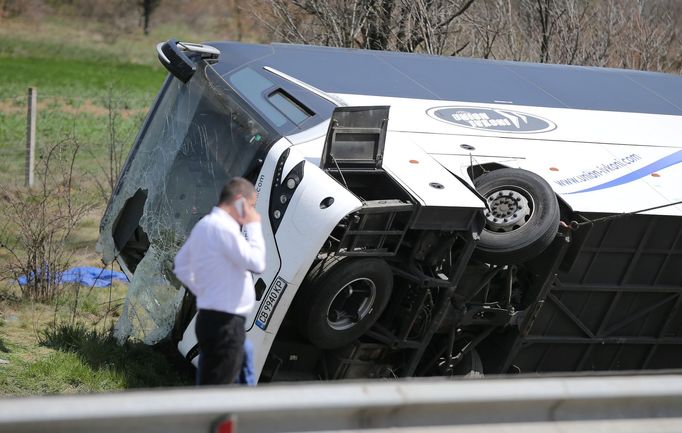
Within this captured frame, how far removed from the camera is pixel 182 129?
8719 mm

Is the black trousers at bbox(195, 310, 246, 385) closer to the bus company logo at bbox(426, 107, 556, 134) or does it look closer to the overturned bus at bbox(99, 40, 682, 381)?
the overturned bus at bbox(99, 40, 682, 381)

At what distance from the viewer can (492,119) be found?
839cm

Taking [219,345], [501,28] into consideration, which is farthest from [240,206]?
[501,28]

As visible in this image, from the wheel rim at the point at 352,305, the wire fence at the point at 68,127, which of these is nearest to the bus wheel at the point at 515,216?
the wheel rim at the point at 352,305

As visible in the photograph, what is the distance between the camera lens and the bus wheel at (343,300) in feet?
22.4

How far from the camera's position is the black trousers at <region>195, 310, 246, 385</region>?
18.3 ft

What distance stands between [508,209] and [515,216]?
0.07 meters

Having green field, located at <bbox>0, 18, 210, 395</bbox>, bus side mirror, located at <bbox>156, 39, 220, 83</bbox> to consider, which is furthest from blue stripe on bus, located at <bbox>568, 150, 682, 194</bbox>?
green field, located at <bbox>0, 18, 210, 395</bbox>

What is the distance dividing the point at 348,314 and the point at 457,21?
9.25 metres

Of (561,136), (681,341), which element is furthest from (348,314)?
(681,341)

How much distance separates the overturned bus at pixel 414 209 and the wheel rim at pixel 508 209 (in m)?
0.01

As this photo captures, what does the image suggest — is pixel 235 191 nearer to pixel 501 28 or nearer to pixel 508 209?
pixel 508 209

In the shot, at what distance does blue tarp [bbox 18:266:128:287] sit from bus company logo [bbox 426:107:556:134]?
13.7 feet

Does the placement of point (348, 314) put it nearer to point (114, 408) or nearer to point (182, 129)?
point (182, 129)
